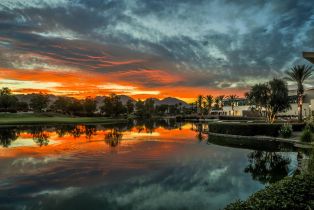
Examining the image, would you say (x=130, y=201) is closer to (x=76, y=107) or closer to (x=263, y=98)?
(x=263, y=98)

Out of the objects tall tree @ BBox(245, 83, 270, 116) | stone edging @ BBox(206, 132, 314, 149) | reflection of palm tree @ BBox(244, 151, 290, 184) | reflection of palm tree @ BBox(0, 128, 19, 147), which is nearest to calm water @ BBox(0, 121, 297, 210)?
reflection of palm tree @ BBox(244, 151, 290, 184)

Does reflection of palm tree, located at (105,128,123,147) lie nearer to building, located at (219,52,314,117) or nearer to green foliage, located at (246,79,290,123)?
building, located at (219,52,314,117)

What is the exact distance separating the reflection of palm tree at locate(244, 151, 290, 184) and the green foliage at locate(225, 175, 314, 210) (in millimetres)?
6668

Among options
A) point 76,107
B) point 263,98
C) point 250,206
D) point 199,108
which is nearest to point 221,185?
point 250,206

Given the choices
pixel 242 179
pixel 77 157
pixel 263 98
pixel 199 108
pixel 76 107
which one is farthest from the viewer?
pixel 199 108

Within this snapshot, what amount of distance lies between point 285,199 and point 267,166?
12.7m

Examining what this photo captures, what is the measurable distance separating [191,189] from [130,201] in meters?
3.17

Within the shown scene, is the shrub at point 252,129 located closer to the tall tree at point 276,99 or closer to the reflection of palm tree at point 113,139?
the tall tree at point 276,99

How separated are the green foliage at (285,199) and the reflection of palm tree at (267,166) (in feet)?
21.9

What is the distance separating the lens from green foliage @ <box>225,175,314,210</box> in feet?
22.9

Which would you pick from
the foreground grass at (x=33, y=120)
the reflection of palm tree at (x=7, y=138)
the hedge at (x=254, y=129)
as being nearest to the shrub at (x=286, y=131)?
the hedge at (x=254, y=129)

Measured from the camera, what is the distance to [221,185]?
1466 centimetres

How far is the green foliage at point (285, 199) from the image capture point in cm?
697

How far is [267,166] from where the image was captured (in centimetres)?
1956
